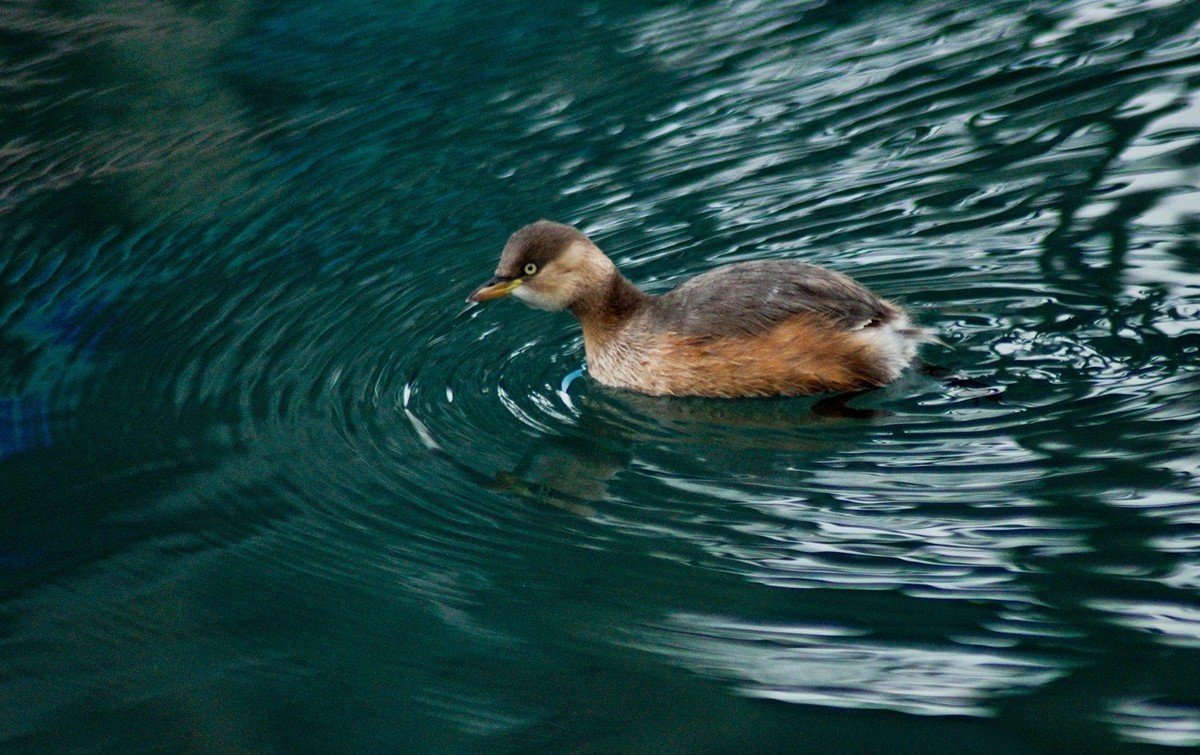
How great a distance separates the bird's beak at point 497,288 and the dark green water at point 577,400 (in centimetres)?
31

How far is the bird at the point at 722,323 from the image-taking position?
5391 mm

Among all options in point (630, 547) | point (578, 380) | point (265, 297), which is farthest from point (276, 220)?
point (630, 547)

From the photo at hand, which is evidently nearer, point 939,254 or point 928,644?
point 928,644

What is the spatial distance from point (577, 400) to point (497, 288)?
546 mm

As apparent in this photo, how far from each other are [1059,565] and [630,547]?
1.17 metres

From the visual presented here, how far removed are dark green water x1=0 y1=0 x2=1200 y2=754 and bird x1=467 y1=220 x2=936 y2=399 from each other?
12cm

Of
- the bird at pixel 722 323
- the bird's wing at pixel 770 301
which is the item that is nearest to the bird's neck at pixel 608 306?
the bird at pixel 722 323

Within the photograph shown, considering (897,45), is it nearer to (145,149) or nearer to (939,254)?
(939,254)

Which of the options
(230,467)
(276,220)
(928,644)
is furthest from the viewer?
(276,220)

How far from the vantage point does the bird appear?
5391 millimetres

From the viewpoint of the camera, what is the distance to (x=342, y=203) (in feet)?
24.6

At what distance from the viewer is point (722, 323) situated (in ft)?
18.1

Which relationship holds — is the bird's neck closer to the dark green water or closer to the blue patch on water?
the dark green water

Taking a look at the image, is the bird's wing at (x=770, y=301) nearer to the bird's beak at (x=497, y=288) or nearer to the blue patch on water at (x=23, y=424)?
the bird's beak at (x=497, y=288)
